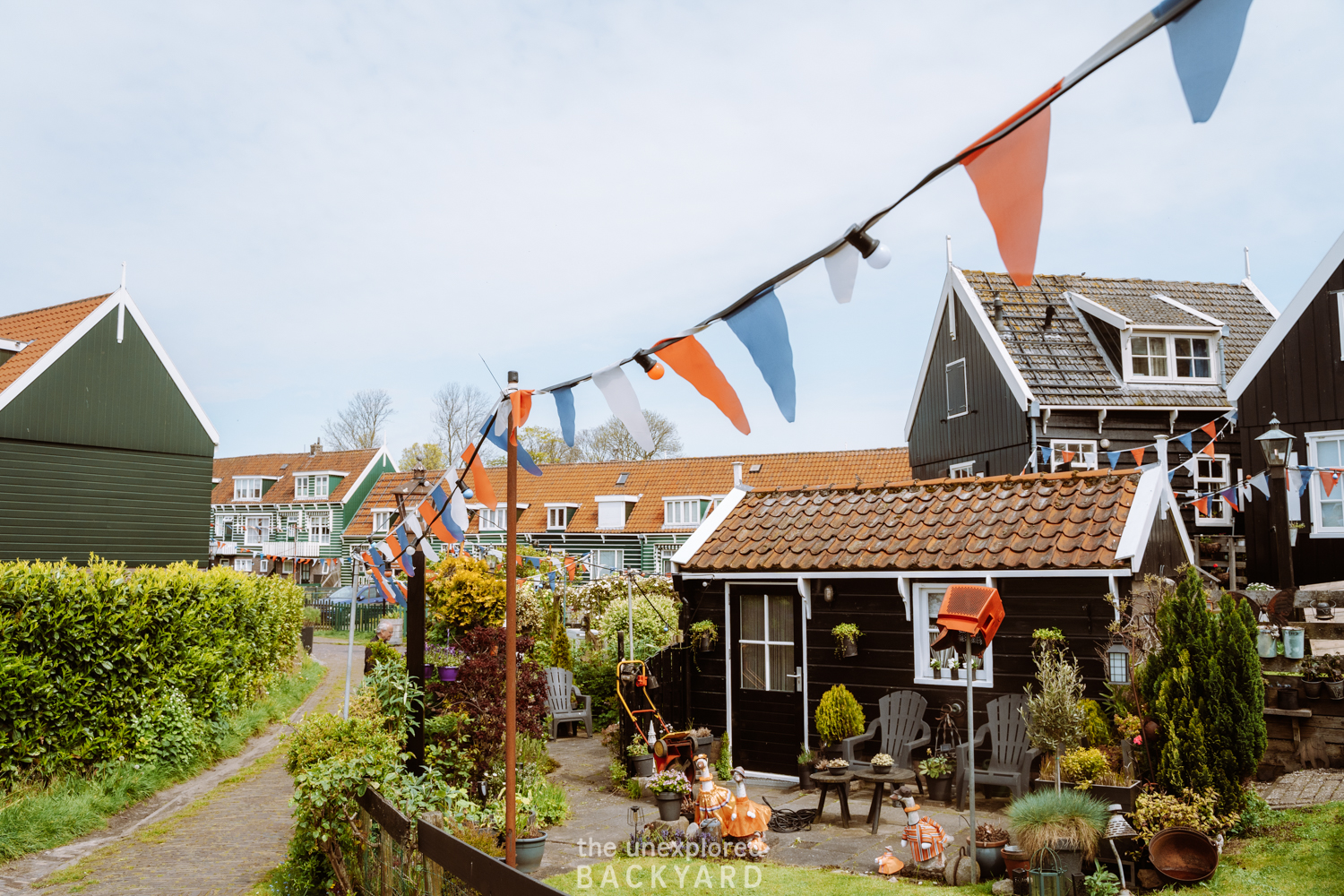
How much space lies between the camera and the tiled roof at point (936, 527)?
32.3ft

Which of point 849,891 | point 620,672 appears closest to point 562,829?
point 620,672

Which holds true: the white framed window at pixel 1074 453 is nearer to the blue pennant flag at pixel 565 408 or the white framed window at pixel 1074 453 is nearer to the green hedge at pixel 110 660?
the blue pennant flag at pixel 565 408

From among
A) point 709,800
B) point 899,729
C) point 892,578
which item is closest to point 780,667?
point 899,729

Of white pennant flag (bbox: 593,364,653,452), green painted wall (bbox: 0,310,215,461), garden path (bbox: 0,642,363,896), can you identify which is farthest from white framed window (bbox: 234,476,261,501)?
white pennant flag (bbox: 593,364,653,452)

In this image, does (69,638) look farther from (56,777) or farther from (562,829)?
(562,829)

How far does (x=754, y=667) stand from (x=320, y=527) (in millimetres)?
44917

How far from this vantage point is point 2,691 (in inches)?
377

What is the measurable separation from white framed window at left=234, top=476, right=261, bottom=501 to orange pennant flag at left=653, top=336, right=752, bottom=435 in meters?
56.1

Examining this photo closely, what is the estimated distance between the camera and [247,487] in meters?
54.9

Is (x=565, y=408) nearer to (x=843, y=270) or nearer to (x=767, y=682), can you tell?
(x=843, y=270)

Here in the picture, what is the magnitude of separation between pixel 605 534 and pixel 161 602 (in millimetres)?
30975

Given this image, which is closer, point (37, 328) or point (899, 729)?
point (899, 729)

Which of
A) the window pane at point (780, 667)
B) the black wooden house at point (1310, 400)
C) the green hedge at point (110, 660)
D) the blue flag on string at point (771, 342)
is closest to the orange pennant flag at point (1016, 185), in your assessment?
the blue flag on string at point (771, 342)

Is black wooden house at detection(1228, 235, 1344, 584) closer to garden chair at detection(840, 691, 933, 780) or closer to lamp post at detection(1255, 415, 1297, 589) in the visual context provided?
lamp post at detection(1255, 415, 1297, 589)
